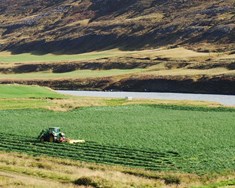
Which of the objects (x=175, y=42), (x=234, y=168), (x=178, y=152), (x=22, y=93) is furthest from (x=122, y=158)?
(x=175, y=42)

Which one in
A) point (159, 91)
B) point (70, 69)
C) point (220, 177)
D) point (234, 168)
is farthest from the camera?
point (70, 69)

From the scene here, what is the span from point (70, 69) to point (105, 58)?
10.8m

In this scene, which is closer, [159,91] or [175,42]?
[159,91]

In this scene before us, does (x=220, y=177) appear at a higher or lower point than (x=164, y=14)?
lower

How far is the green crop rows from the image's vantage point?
3325 cm

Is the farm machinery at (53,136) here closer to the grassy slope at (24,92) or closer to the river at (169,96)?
the grassy slope at (24,92)

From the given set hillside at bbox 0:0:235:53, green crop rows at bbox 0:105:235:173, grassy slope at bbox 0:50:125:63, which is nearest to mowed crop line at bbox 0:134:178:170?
green crop rows at bbox 0:105:235:173

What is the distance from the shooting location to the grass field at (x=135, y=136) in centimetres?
3206

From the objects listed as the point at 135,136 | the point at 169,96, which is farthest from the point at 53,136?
the point at 169,96

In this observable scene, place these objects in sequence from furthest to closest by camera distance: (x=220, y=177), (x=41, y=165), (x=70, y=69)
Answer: (x=70, y=69) < (x=41, y=165) < (x=220, y=177)

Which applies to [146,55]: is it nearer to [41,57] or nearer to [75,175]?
[41,57]

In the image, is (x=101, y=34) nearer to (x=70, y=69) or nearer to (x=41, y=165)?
(x=70, y=69)

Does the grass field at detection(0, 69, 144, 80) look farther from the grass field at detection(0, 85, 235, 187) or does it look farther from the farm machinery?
the farm machinery

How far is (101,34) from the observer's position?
190m
